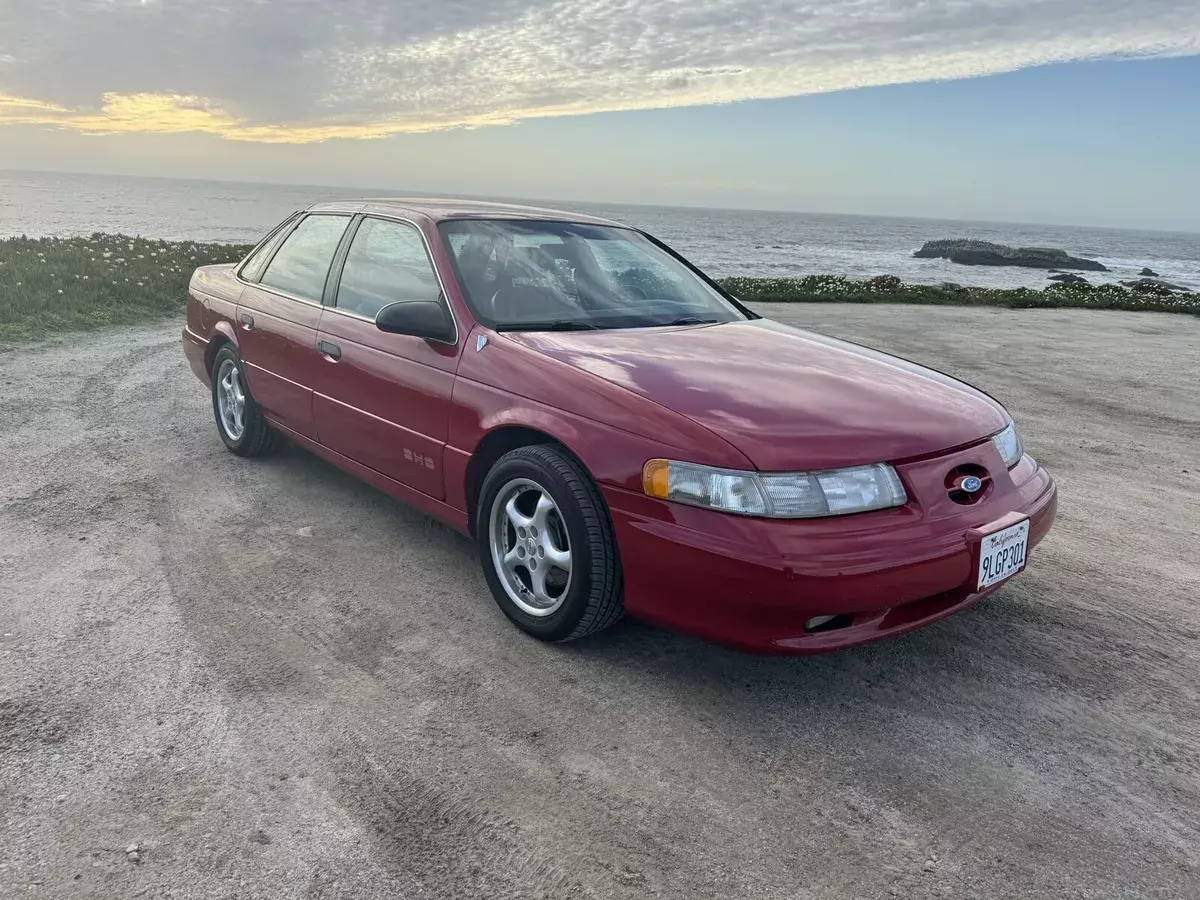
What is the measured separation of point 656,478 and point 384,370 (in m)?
1.59

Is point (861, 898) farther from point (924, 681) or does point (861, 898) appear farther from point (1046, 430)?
point (1046, 430)

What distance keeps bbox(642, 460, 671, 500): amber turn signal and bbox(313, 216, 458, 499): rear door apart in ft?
3.47

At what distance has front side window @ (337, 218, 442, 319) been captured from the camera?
147 inches

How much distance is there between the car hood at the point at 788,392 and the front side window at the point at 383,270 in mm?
672

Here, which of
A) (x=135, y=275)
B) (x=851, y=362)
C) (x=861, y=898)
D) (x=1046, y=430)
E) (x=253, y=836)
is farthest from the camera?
(x=135, y=275)

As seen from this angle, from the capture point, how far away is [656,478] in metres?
2.62

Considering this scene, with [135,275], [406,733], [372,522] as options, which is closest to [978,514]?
[406,733]

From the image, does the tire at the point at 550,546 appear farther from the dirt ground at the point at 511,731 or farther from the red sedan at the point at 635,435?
the dirt ground at the point at 511,731

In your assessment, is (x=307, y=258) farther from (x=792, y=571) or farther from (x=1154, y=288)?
(x=1154, y=288)

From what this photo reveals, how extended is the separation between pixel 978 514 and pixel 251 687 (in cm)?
238

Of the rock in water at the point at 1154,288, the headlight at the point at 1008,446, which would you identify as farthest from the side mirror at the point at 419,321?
the rock in water at the point at 1154,288

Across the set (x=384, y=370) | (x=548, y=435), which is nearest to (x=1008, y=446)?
(x=548, y=435)

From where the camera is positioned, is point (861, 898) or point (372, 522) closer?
point (861, 898)

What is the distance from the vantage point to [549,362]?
9.97 ft
